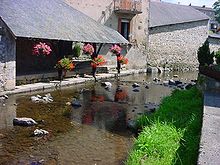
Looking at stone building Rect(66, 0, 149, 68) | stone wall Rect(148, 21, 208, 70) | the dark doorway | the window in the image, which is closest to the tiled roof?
stone building Rect(66, 0, 149, 68)

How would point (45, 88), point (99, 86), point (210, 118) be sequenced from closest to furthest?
point (210, 118)
point (45, 88)
point (99, 86)

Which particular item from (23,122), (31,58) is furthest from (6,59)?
(31,58)

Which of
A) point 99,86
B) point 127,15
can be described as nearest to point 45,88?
point 99,86

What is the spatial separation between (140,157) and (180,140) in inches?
37.9

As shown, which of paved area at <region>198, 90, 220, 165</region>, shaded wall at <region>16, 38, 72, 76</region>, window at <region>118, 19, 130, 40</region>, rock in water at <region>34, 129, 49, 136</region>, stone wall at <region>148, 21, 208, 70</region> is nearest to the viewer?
paved area at <region>198, 90, 220, 165</region>

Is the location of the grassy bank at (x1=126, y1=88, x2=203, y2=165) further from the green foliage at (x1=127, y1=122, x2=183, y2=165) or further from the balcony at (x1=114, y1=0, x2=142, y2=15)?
the balcony at (x1=114, y1=0, x2=142, y2=15)

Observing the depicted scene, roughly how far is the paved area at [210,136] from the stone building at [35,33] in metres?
7.24

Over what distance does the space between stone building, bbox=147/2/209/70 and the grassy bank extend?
19444mm

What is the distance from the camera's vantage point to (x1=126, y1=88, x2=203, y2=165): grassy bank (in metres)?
5.23

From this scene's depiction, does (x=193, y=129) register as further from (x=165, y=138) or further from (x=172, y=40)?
(x=172, y=40)

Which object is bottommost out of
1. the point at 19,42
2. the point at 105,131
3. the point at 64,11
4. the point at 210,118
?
the point at 105,131

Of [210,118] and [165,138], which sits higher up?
[210,118]

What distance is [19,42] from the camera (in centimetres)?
1620

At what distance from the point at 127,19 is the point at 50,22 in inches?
433
